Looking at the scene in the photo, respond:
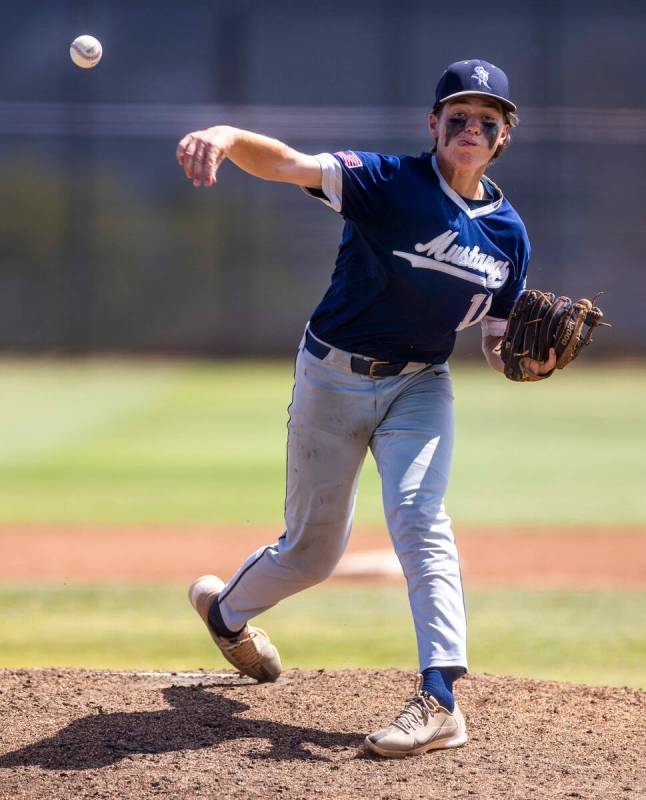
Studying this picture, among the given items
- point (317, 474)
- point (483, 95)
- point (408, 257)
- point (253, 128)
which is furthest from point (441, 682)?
point (253, 128)

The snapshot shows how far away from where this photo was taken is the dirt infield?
6738mm

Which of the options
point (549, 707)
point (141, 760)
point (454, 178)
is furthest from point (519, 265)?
point (141, 760)

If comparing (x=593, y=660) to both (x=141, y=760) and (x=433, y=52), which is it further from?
(x=433, y=52)

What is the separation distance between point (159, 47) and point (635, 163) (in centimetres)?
907

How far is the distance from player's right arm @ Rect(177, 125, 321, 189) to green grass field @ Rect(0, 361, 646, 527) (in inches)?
212

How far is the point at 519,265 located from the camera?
3512 millimetres

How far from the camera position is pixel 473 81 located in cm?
329

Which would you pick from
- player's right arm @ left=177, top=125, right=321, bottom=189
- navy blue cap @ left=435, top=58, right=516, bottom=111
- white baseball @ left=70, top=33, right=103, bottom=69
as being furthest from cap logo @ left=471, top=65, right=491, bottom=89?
white baseball @ left=70, top=33, right=103, bottom=69

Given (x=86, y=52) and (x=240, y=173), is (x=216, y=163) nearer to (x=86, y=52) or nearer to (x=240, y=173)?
(x=86, y=52)

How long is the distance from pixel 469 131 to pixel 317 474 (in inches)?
40.6

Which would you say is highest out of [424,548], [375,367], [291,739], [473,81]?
[473,81]

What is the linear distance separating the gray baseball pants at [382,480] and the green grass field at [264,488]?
141cm

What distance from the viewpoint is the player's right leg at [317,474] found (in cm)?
342

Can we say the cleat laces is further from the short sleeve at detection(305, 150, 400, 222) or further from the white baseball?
the white baseball
